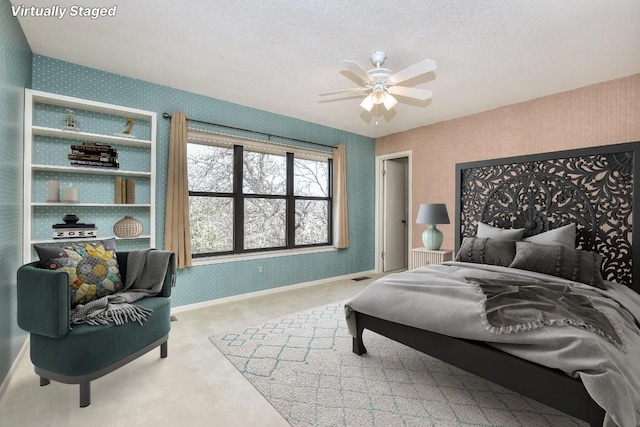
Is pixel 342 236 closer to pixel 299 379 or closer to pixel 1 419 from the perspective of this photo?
pixel 299 379

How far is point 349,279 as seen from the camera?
5.07 metres

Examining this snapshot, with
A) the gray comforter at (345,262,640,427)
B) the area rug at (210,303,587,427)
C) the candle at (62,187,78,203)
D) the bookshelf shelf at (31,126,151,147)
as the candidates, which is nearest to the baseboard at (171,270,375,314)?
the area rug at (210,303,587,427)

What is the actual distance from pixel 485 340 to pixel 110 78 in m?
3.90

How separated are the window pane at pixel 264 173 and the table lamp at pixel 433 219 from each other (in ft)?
6.57

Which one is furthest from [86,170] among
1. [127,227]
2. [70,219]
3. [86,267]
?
[86,267]

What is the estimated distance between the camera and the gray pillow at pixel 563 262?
252cm

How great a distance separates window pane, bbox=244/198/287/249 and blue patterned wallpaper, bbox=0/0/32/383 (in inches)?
87.8

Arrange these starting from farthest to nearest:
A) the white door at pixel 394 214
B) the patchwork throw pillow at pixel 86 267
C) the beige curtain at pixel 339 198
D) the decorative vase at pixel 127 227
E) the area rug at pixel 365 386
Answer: the white door at pixel 394 214
the beige curtain at pixel 339 198
the decorative vase at pixel 127 227
the patchwork throw pillow at pixel 86 267
the area rug at pixel 365 386

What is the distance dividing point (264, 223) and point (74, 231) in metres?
2.13

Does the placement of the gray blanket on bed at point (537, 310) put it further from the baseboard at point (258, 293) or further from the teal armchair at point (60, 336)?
the baseboard at point (258, 293)

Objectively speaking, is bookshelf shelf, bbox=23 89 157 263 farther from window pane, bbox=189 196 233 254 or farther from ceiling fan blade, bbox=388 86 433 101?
ceiling fan blade, bbox=388 86 433 101

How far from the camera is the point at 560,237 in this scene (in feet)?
9.81

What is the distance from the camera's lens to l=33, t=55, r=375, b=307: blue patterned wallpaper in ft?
9.62

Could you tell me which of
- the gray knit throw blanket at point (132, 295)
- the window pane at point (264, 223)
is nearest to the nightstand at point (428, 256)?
the window pane at point (264, 223)
